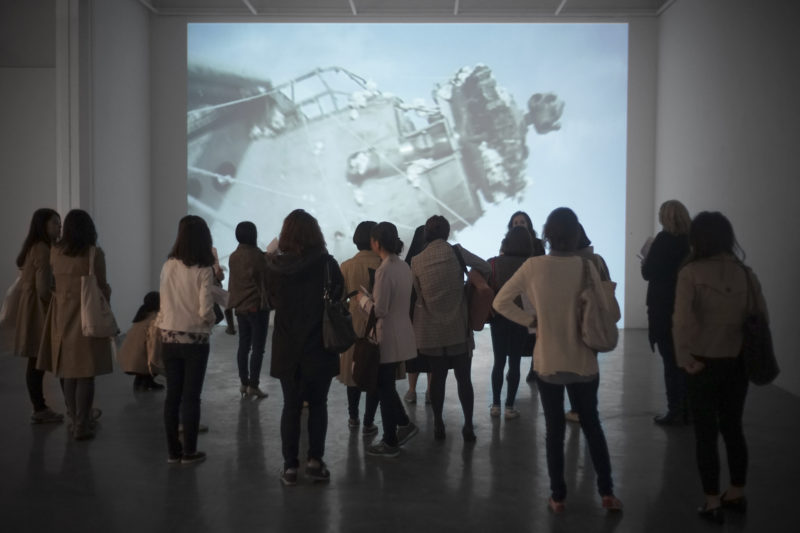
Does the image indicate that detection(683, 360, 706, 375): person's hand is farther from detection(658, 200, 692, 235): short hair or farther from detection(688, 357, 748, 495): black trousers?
detection(658, 200, 692, 235): short hair

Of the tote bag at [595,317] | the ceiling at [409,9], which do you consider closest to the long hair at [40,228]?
the tote bag at [595,317]

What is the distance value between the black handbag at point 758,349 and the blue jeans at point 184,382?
9.74 feet

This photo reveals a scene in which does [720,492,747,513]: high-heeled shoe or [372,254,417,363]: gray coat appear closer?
[720,492,747,513]: high-heeled shoe

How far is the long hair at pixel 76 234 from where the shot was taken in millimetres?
5059

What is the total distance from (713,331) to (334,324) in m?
1.92

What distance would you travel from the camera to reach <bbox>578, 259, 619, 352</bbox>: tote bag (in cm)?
370

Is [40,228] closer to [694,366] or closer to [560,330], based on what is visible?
[560,330]

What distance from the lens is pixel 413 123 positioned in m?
11.0

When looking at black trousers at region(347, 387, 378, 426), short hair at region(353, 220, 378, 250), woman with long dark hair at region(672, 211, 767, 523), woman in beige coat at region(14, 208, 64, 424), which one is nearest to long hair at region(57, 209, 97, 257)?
woman in beige coat at region(14, 208, 64, 424)

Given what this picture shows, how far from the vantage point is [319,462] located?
4.44 m

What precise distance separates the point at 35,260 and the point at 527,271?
11.7 feet

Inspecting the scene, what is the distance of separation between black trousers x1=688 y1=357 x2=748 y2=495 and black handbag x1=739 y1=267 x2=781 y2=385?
73 mm

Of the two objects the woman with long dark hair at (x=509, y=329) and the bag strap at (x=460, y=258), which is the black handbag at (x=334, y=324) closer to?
the bag strap at (x=460, y=258)

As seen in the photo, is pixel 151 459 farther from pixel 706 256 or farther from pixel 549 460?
pixel 706 256
